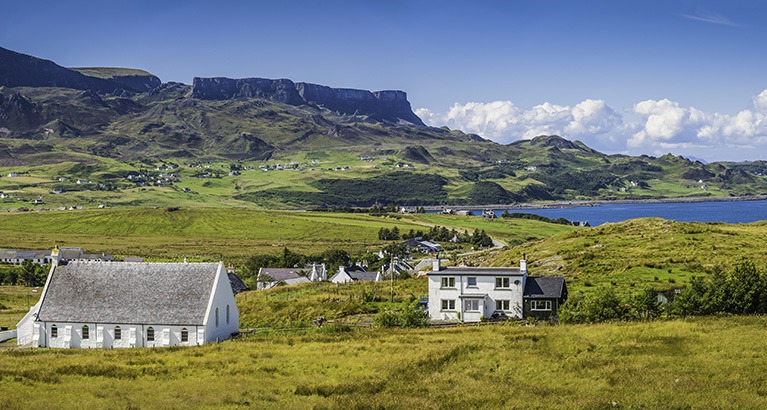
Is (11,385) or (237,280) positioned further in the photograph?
(237,280)

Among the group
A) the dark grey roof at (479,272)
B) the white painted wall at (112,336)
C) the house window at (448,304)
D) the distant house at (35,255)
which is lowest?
the distant house at (35,255)

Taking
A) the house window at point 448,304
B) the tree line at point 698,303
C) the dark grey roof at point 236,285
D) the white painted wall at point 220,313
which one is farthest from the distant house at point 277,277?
the tree line at point 698,303

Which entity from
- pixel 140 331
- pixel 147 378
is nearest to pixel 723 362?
Result: pixel 147 378

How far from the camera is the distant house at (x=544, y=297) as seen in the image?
62.0 m

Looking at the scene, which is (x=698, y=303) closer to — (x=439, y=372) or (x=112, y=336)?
(x=439, y=372)

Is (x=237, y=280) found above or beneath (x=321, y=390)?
beneath

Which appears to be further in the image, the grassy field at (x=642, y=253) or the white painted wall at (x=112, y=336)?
the grassy field at (x=642, y=253)

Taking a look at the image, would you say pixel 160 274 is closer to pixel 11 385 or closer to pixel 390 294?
pixel 11 385

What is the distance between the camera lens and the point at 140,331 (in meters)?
54.2

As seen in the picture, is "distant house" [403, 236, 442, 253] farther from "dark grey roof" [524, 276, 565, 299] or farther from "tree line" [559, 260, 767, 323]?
"tree line" [559, 260, 767, 323]

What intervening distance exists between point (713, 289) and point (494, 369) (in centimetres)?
2333

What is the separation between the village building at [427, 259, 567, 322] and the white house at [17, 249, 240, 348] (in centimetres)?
1822

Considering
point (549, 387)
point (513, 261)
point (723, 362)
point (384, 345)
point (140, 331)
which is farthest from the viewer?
point (513, 261)

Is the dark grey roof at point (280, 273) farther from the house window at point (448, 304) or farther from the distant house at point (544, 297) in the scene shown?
the distant house at point (544, 297)
